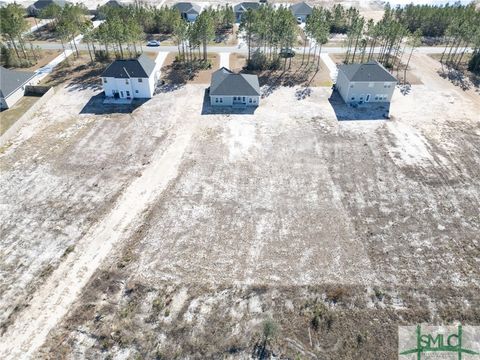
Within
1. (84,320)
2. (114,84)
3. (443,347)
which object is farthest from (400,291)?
(114,84)

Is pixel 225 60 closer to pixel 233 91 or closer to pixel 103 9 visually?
pixel 233 91

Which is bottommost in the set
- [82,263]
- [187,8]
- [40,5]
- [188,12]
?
[82,263]

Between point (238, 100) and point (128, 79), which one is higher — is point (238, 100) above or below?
below

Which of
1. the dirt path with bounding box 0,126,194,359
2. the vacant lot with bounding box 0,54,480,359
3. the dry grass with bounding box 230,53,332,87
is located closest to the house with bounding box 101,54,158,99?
the vacant lot with bounding box 0,54,480,359

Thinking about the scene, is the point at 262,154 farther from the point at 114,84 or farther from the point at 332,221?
the point at 114,84

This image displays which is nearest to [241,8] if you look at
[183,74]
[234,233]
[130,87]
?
[183,74]

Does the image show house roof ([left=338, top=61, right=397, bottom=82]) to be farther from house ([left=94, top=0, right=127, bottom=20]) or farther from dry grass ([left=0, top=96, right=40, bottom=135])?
house ([left=94, top=0, right=127, bottom=20])
